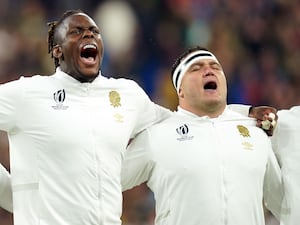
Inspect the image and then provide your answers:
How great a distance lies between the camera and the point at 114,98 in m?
2.97

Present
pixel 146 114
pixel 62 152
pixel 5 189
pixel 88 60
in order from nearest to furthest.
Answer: pixel 62 152 < pixel 88 60 < pixel 5 189 < pixel 146 114

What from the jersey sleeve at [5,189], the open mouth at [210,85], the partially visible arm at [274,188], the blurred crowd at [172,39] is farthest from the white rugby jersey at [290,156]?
the blurred crowd at [172,39]

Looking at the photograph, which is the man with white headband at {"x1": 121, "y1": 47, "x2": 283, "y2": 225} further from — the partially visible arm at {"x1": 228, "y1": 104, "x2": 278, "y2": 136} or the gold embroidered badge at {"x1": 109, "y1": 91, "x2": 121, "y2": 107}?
the gold embroidered badge at {"x1": 109, "y1": 91, "x2": 121, "y2": 107}

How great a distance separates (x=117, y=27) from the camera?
197 inches

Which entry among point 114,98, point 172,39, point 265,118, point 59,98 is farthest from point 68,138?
point 172,39

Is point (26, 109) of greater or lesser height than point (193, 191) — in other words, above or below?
above

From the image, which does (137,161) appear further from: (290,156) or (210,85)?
(290,156)

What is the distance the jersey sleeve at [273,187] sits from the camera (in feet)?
10.4

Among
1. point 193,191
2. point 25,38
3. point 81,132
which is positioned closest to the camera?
point 81,132

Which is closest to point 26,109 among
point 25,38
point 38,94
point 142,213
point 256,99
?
point 38,94

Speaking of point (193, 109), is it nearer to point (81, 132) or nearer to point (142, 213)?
point (81, 132)

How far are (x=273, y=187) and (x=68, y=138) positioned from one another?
2.90ft

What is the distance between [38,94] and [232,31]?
2597mm

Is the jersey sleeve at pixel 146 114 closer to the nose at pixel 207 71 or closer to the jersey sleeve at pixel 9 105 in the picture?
the nose at pixel 207 71
